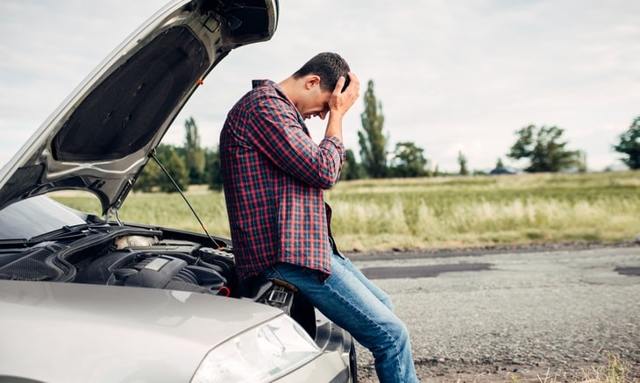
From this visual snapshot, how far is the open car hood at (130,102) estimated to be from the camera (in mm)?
2037

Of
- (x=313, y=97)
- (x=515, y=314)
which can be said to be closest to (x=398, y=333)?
(x=313, y=97)

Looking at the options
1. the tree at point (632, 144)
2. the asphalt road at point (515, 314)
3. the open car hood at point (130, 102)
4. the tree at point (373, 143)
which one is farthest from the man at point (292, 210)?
the tree at point (632, 144)

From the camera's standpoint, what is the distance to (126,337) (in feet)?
5.66

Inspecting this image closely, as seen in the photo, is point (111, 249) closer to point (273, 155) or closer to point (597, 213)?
point (273, 155)

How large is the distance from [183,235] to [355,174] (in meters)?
74.4

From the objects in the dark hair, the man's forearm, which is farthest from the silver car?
the man's forearm

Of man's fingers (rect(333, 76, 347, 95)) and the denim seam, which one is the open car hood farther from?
the denim seam

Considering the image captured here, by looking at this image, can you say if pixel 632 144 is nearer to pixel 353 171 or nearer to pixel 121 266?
pixel 353 171

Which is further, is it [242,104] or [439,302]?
[439,302]

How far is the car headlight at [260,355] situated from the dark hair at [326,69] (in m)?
1.02

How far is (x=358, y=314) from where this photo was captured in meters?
2.45

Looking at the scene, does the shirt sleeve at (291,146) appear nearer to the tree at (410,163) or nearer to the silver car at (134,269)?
the silver car at (134,269)

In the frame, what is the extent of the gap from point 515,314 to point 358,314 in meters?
3.76

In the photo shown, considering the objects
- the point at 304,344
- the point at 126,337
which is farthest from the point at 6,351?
the point at 304,344
